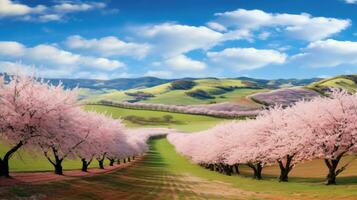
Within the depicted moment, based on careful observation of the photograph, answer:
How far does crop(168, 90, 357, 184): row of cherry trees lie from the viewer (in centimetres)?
4981

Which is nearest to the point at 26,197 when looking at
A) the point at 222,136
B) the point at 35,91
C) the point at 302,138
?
the point at 35,91

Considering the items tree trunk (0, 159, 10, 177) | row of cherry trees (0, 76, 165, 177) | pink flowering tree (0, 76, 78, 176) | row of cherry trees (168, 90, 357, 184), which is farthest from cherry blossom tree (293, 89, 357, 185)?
tree trunk (0, 159, 10, 177)

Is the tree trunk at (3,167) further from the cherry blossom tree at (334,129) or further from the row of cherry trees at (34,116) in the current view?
the cherry blossom tree at (334,129)

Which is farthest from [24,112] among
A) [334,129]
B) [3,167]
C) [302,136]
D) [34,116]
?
[334,129]

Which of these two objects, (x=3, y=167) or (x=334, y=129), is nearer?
(x=3, y=167)

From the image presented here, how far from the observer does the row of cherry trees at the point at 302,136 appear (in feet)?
163

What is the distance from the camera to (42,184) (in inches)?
1779

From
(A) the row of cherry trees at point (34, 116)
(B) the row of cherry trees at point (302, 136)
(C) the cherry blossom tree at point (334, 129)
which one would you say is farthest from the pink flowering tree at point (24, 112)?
(C) the cherry blossom tree at point (334, 129)

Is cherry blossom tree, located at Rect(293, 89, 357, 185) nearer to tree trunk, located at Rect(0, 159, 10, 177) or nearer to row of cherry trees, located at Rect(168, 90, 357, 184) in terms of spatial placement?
row of cherry trees, located at Rect(168, 90, 357, 184)

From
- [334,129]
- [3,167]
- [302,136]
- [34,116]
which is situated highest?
[34,116]

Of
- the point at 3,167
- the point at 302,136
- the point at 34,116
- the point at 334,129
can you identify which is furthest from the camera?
the point at 302,136

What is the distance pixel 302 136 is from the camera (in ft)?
174

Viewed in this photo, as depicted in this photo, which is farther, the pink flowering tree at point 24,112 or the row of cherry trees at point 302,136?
the row of cherry trees at point 302,136

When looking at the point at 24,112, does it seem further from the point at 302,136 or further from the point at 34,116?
the point at 302,136
